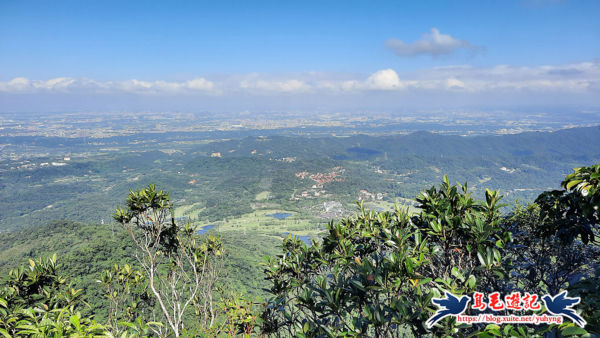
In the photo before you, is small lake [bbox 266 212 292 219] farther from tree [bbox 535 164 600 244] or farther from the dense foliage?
tree [bbox 535 164 600 244]

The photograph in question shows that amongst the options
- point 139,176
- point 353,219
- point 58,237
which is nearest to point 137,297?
point 353,219

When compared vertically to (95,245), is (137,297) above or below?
above

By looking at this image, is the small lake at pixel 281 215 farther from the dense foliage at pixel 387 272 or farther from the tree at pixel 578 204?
the tree at pixel 578 204

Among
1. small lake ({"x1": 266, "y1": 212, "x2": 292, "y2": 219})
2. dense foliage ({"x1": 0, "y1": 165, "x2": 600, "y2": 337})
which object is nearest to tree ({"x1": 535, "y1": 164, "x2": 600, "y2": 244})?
dense foliage ({"x1": 0, "y1": 165, "x2": 600, "y2": 337})

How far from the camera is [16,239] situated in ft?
218

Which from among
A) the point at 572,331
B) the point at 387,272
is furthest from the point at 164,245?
the point at 572,331

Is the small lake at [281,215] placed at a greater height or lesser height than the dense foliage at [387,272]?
lesser

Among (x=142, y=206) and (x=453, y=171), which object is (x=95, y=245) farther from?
(x=453, y=171)

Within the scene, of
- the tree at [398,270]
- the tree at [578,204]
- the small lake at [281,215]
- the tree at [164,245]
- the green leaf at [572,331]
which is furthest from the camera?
the small lake at [281,215]

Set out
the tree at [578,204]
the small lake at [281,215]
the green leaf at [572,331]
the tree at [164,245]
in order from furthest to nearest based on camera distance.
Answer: the small lake at [281,215] < the tree at [164,245] < the tree at [578,204] < the green leaf at [572,331]

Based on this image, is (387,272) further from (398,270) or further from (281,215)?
(281,215)

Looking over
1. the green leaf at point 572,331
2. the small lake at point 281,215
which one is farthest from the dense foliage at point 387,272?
the small lake at point 281,215

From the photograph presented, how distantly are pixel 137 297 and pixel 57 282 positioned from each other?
2.89 m

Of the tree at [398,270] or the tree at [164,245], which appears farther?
the tree at [164,245]
